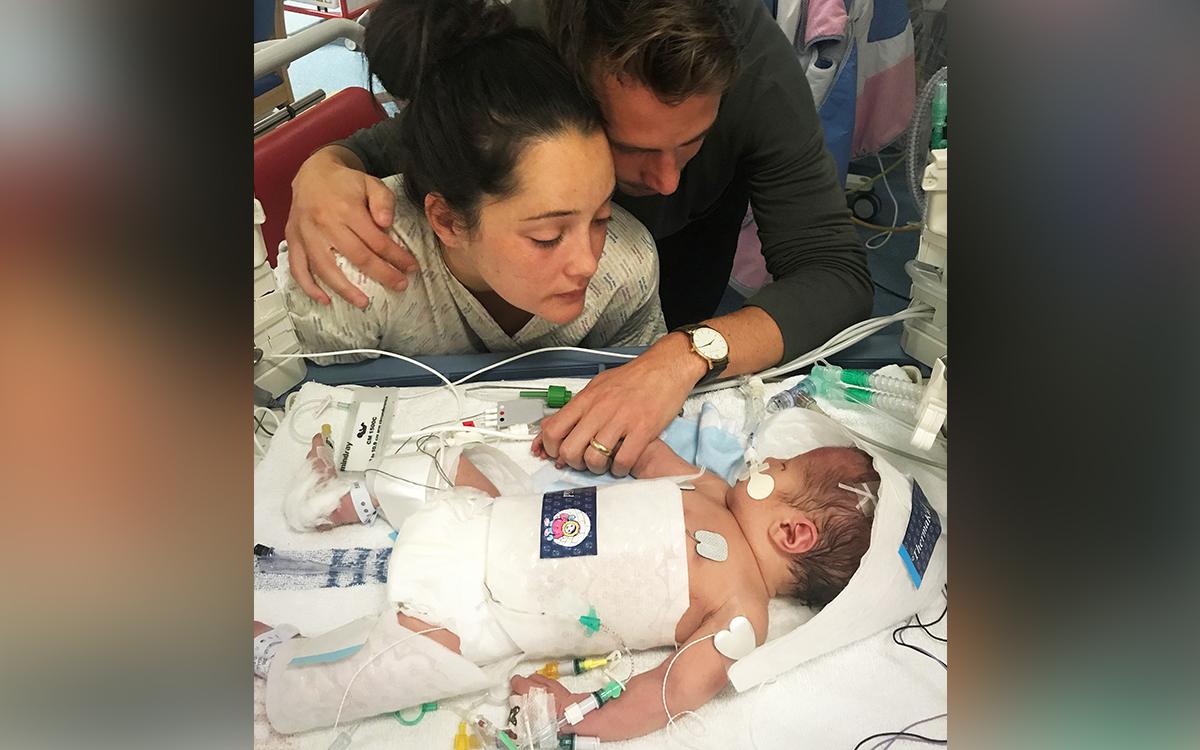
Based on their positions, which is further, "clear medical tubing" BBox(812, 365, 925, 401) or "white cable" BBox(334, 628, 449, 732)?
"clear medical tubing" BBox(812, 365, 925, 401)

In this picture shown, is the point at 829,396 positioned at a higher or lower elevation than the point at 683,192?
lower

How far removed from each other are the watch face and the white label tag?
1.51 feet

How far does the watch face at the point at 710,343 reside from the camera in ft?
3.42

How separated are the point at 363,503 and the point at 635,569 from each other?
35 cm

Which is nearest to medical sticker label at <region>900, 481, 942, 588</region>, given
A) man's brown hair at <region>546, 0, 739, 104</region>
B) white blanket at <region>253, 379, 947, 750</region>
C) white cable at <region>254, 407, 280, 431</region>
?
white blanket at <region>253, 379, 947, 750</region>

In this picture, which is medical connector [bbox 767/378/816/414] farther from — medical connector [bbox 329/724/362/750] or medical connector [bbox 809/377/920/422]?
medical connector [bbox 329/724/362/750]

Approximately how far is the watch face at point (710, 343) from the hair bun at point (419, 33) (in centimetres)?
48

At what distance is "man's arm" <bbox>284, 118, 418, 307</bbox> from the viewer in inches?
37.1

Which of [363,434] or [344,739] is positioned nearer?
[344,739]

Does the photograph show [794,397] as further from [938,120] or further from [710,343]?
[938,120]

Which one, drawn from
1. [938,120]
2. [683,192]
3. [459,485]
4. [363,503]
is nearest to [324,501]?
[363,503]

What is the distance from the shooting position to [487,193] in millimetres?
873
